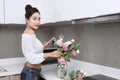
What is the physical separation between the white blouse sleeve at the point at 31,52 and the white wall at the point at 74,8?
1.23 ft

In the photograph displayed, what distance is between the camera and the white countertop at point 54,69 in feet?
6.12

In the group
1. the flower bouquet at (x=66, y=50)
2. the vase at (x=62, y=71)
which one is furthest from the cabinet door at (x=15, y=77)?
the flower bouquet at (x=66, y=50)

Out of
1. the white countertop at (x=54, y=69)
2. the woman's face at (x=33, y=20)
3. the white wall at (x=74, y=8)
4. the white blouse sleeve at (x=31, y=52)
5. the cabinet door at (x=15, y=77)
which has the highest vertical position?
the white wall at (x=74, y=8)

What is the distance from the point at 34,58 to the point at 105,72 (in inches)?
28.6

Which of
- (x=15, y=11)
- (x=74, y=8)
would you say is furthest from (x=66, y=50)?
(x=15, y=11)

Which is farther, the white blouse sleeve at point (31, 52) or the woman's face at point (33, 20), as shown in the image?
the woman's face at point (33, 20)

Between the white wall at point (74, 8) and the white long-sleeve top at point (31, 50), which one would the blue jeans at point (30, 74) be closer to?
the white long-sleeve top at point (31, 50)

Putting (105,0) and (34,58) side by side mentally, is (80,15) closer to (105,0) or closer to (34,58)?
(105,0)

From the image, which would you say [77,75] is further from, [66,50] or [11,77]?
[11,77]

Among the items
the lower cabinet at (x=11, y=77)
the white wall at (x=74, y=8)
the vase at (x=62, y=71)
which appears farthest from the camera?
the lower cabinet at (x=11, y=77)

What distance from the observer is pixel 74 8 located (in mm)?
1691

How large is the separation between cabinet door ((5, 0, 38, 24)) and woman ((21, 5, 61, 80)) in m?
0.37

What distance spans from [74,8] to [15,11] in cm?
88

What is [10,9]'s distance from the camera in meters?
2.24
